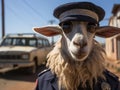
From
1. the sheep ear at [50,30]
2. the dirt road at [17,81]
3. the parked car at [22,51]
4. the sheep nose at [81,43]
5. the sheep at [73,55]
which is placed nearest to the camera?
the sheep nose at [81,43]

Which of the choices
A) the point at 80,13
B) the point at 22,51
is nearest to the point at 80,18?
the point at 80,13

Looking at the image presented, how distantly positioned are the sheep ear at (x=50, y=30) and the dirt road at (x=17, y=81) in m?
8.21

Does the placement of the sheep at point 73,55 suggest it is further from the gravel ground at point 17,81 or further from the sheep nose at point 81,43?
the gravel ground at point 17,81

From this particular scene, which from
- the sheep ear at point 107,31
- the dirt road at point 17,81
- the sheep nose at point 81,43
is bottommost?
the dirt road at point 17,81

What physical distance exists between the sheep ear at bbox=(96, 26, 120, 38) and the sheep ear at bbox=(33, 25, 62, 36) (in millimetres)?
338

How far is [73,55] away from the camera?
94.7 inches

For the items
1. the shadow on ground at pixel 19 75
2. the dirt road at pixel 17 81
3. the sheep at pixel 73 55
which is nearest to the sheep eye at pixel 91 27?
the sheep at pixel 73 55

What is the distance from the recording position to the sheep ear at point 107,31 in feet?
8.81

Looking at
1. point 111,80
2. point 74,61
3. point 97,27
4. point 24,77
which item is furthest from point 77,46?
point 24,77

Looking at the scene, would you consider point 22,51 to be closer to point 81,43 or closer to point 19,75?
point 19,75

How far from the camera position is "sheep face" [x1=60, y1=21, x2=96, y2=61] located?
2.36 m

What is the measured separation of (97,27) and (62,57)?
391mm

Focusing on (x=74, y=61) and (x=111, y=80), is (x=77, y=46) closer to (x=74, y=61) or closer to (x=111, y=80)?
(x=74, y=61)

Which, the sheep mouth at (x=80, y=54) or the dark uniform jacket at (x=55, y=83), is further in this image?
the dark uniform jacket at (x=55, y=83)
